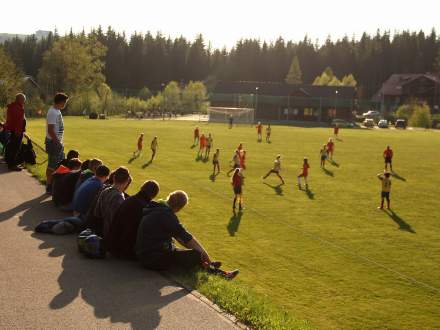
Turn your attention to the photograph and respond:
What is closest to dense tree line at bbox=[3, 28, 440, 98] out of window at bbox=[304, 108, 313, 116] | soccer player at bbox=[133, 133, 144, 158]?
window at bbox=[304, 108, 313, 116]

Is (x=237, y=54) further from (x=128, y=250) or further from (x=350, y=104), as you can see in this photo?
(x=128, y=250)

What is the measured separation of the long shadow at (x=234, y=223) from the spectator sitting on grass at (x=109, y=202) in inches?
162

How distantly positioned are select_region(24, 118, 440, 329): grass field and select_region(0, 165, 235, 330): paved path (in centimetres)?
174

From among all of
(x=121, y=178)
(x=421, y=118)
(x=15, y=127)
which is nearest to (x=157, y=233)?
(x=121, y=178)

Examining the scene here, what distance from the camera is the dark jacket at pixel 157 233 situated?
7797 millimetres

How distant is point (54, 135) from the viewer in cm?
1262

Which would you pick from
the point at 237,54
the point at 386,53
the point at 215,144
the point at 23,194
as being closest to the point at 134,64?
the point at 237,54

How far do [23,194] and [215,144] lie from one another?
91.1 feet

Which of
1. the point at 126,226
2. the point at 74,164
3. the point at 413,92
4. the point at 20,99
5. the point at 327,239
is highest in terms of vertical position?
the point at 413,92

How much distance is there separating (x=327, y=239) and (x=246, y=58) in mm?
151431

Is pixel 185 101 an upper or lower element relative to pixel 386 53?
lower

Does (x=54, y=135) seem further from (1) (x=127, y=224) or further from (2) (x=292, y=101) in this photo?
(2) (x=292, y=101)

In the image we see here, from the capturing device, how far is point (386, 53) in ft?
502

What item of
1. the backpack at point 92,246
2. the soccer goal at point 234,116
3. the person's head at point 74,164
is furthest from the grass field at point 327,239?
the soccer goal at point 234,116
